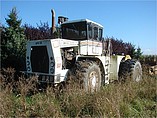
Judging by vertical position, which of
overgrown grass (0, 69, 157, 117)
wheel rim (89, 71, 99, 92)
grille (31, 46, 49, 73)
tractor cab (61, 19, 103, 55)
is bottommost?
overgrown grass (0, 69, 157, 117)

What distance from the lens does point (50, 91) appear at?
17.6 feet

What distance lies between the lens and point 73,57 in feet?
22.2

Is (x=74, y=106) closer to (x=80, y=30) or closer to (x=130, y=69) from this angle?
(x=80, y=30)

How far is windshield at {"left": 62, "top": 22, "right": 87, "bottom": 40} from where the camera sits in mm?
7426

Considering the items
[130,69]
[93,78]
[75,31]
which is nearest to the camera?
[93,78]

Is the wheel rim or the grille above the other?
the grille

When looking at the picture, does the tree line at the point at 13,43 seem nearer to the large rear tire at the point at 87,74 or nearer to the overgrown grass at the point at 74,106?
the large rear tire at the point at 87,74

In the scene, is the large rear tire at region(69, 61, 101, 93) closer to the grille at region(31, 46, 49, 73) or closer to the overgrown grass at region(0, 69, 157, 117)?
the overgrown grass at region(0, 69, 157, 117)

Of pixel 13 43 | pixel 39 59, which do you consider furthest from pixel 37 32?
pixel 39 59

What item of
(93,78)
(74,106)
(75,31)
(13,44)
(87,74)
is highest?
(75,31)

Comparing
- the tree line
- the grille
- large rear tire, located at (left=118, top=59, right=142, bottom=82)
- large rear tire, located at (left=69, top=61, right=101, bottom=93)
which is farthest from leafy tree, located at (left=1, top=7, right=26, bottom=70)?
large rear tire, located at (left=118, top=59, right=142, bottom=82)

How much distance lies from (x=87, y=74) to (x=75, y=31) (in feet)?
7.01

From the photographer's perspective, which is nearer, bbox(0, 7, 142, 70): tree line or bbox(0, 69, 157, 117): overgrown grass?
bbox(0, 69, 157, 117): overgrown grass

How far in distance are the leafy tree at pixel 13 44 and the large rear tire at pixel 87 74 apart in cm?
389
